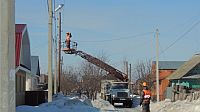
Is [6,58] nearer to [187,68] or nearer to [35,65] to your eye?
[187,68]

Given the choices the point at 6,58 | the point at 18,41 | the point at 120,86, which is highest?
the point at 18,41

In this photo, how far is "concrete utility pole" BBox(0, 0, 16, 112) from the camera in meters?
6.32

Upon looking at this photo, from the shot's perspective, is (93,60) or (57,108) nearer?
(57,108)

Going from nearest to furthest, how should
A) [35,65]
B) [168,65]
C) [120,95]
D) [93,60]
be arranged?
[120,95] < [93,60] < [35,65] < [168,65]

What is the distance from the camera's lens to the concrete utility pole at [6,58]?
6316 millimetres

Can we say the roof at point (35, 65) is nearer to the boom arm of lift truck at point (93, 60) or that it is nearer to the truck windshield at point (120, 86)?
the boom arm of lift truck at point (93, 60)

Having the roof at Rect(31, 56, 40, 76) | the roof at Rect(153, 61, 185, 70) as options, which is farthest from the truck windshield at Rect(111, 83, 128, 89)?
the roof at Rect(153, 61, 185, 70)

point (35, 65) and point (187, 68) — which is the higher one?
point (35, 65)

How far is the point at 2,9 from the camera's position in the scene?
6.41 m

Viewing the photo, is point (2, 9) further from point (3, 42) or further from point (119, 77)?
point (119, 77)

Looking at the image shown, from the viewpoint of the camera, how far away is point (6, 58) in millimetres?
6395

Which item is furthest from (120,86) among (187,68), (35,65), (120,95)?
(35,65)

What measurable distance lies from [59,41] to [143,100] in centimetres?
A: 2877

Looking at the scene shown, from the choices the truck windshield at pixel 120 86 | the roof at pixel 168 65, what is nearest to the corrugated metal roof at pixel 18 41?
the truck windshield at pixel 120 86
